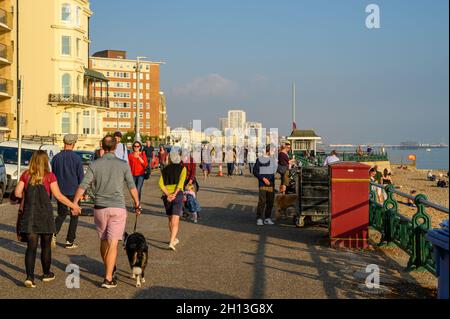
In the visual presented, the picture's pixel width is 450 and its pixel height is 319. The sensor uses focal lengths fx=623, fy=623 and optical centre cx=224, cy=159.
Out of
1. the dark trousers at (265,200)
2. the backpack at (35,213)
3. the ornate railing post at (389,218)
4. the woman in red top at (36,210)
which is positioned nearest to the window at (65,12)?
the dark trousers at (265,200)

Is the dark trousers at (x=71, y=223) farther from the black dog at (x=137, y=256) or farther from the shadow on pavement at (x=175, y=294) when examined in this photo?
the shadow on pavement at (x=175, y=294)

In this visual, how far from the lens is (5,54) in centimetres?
5028

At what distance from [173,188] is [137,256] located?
3.06 metres

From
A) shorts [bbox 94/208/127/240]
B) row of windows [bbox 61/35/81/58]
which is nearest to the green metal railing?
shorts [bbox 94/208/127/240]

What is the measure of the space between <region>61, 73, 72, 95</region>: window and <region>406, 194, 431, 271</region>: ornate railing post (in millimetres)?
48719

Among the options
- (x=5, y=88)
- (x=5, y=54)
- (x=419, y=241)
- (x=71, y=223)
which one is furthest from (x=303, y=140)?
(x=419, y=241)

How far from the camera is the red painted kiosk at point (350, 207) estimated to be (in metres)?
10.4

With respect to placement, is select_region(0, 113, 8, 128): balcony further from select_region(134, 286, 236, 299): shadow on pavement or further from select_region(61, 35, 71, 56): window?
select_region(134, 286, 236, 299): shadow on pavement

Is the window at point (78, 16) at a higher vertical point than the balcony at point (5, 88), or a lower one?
higher

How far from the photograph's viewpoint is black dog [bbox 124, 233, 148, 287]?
741 cm

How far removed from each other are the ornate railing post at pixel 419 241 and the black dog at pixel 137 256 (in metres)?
3.64

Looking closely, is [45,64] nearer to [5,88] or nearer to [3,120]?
[5,88]
